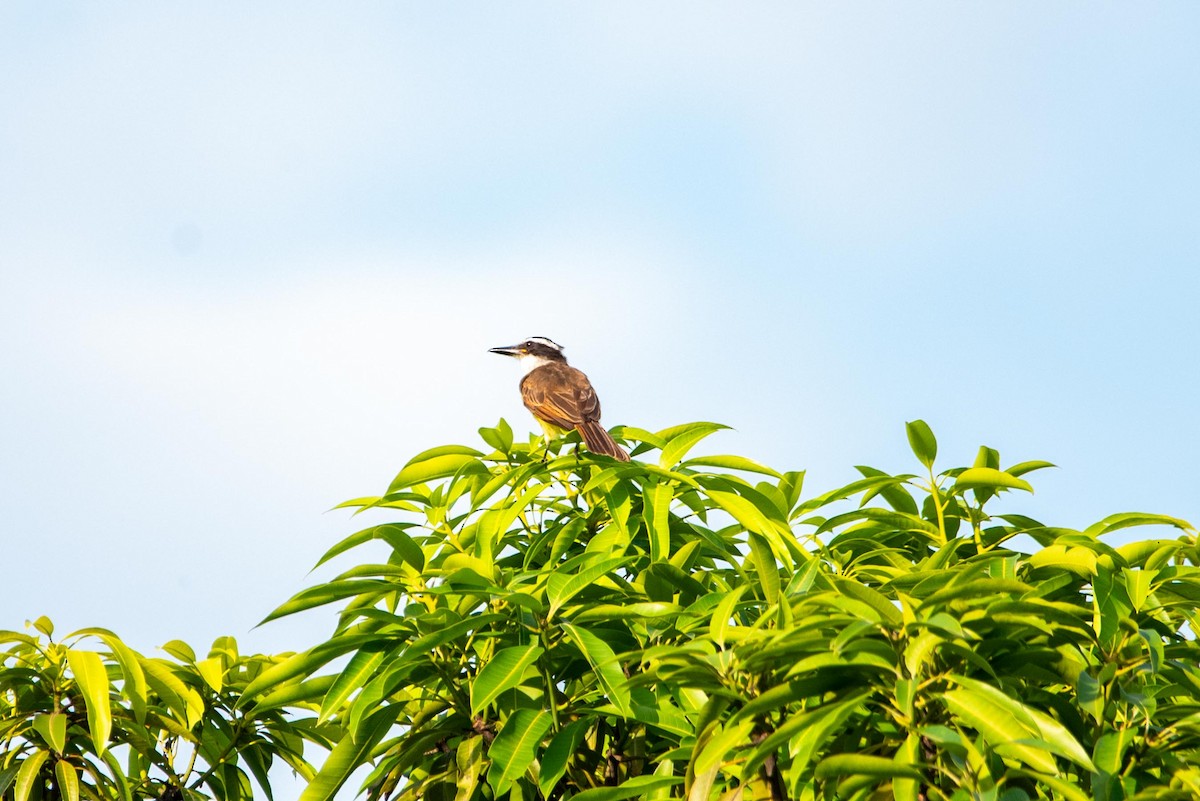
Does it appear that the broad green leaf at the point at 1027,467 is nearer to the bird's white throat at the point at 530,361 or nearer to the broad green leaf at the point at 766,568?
the broad green leaf at the point at 766,568

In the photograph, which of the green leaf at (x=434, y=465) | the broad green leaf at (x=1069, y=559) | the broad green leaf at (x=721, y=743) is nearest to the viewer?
the broad green leaf at (x=721, y=743)

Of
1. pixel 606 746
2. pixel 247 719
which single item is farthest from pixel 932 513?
pixel 247 719

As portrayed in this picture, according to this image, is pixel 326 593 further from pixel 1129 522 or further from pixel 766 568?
pixel 1129 522

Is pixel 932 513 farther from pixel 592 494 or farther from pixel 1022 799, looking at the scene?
pixel 1022 799

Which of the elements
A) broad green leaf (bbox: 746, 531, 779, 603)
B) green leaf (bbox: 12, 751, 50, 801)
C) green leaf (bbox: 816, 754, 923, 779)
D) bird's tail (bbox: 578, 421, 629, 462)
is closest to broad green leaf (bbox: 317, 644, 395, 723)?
green leaf (bbox: 12, 751, 50, 801)

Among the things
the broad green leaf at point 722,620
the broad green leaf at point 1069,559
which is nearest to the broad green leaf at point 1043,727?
the broad green leaf at point 722,620

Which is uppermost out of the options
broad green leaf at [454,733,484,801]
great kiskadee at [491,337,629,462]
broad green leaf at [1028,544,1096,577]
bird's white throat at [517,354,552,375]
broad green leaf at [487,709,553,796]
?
bird's white throat at [517,354,552,375]

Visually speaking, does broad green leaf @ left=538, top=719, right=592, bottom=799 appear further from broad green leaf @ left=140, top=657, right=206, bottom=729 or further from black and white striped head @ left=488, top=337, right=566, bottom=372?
black and white striped head @ left=488, top=337, right=566, bottom=372

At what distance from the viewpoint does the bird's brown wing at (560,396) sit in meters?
9.41

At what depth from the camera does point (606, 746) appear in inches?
174

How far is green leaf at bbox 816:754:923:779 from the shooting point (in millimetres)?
3006

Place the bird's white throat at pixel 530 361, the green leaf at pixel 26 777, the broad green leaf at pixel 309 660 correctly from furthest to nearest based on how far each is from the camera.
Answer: the bird's white throat at pixel 530 361
the green leaf at pixel 26 777
the broad green leaf at pixel 309 660

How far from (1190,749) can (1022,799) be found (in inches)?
25.7

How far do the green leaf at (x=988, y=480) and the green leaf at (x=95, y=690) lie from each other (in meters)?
2.97
